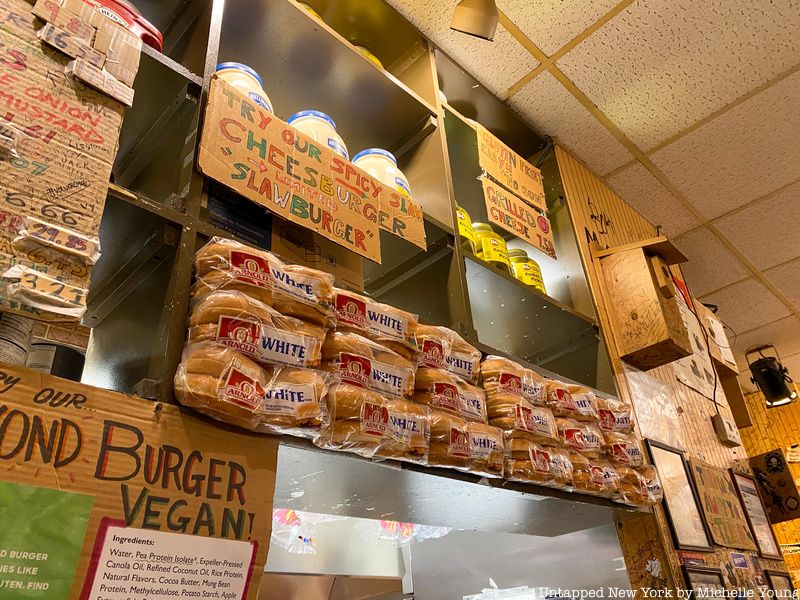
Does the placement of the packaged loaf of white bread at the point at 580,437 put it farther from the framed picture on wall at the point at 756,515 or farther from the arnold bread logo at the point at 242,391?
the framed picture on wall at the point at 756,515

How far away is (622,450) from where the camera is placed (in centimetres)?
166

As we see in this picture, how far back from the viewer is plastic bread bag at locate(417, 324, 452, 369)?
4.14 feet

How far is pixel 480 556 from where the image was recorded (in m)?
2.08

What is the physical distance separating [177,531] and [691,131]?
8.63 feet

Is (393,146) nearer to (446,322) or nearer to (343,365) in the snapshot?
(446,322)

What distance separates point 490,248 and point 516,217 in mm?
222

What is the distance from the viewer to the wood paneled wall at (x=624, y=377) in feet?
5.90

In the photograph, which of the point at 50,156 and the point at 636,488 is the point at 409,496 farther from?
the point at 50,156

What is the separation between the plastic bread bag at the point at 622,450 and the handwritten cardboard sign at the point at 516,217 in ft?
2.39

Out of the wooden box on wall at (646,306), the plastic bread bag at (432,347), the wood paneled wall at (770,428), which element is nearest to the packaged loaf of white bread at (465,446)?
the plastic bread bag at (432,347)

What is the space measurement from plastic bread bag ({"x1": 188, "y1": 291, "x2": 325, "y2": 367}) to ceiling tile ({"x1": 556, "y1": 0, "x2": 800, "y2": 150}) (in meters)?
1.80

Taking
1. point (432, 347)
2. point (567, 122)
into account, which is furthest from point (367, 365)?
point (567, 122)

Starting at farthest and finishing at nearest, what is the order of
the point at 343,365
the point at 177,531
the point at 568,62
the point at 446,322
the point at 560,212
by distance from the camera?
the point at 560,212 → the point at 568,62 → the point at 446,322 → the point at 343,365 → the point at 177,531

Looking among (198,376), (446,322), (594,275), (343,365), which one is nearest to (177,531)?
(198,376)
